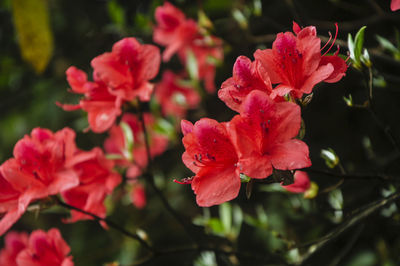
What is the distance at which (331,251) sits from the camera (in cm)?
106

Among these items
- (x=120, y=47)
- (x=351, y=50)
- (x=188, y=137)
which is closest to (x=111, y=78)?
(x=120, y=47)

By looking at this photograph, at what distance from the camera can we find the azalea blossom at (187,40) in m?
1.09

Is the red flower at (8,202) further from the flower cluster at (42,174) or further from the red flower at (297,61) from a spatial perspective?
the red flower at (297,61)

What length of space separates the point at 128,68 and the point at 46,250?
361 mm

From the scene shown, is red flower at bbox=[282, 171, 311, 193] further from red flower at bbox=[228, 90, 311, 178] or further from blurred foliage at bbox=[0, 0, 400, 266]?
red flower at bbox=[228, 90, 311, 178]

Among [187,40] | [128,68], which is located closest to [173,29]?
[187,40]

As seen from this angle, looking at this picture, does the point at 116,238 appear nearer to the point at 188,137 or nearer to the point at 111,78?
the point at 111,78

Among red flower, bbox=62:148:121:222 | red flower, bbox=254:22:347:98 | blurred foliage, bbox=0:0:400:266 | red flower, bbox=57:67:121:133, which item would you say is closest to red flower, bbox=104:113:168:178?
A: blurred foliage, bbox=0:0:400:266

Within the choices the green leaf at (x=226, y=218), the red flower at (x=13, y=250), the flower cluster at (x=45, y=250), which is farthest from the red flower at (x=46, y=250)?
the green leaf at (x=226, y=218)

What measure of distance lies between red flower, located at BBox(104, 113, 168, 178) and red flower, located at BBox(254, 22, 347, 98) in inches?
21.4

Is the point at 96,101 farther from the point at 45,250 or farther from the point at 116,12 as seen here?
the point at 116,12

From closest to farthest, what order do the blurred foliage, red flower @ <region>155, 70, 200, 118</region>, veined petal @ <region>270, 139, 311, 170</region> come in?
veined petal @ <region>270, 139, 311, 170</region> → the blurred foliage → red flower @ <region>155, 70, 200, 118</region>

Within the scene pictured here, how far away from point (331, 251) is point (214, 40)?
2.08 ft

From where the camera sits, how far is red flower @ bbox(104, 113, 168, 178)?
43.1 inches
